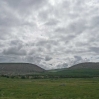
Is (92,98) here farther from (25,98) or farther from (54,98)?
(25,98)

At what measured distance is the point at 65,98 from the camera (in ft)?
131

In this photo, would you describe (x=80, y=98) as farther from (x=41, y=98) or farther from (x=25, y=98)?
(x=25, y=98)

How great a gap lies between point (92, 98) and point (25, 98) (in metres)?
12.9

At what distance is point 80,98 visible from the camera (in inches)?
1574

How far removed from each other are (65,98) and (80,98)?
9.39ft

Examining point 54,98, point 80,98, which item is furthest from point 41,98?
point 80,98

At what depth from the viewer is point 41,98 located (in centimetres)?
4081

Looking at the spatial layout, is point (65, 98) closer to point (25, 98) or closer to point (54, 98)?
point (54, 98)

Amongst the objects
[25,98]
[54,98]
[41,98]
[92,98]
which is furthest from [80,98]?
[25,98]

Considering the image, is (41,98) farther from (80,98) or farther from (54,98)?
(80,98)

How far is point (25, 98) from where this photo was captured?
40.6 metres

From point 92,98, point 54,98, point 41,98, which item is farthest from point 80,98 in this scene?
point 41,98

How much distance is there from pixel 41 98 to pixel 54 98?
8.69ft

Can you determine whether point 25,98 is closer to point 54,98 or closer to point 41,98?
point 41,98
